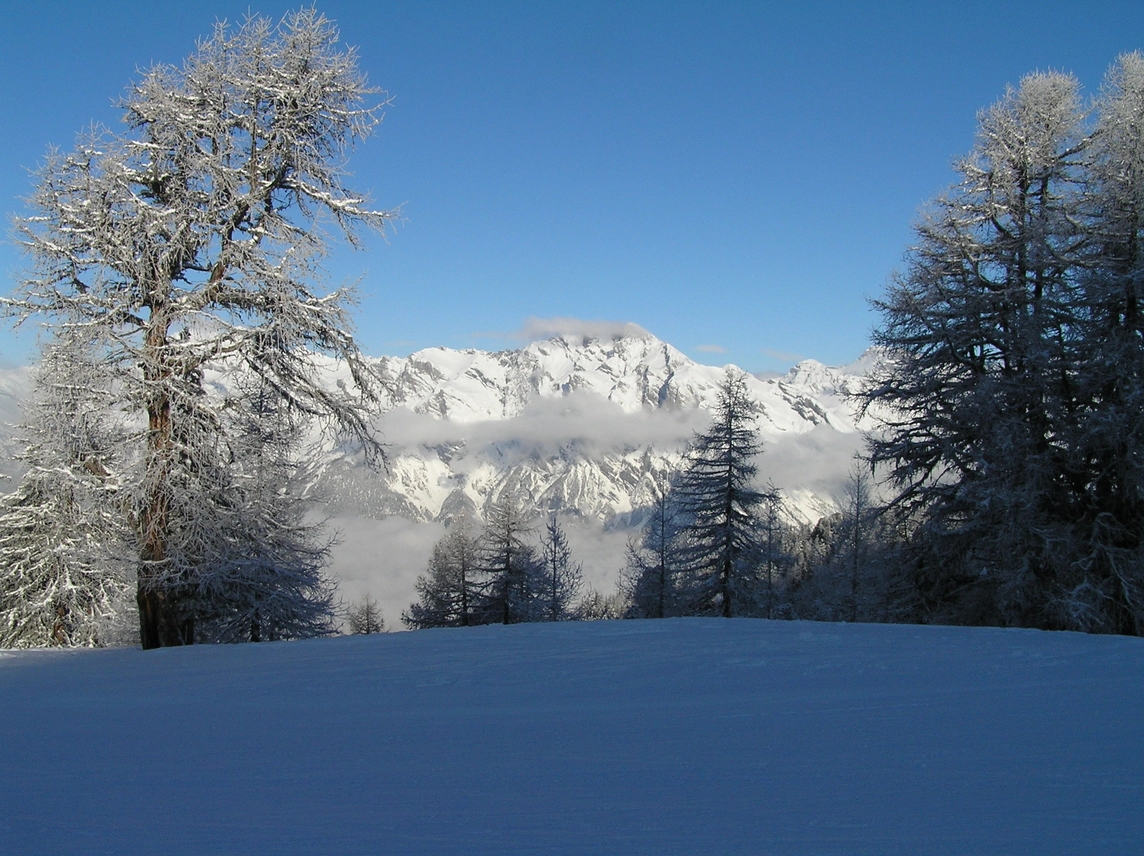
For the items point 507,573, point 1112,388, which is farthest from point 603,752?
point 507,573

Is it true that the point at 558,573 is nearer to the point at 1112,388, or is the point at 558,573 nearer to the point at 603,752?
the point at 1112,388

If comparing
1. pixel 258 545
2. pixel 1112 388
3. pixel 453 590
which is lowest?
pixel 453 590

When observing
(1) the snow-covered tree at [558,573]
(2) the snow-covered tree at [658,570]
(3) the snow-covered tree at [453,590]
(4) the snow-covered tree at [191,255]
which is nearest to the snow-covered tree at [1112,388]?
(4) the snow-covered tree at [191,255]

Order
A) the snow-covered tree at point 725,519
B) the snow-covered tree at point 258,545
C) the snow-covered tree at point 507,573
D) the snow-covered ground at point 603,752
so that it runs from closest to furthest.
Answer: the snow-covered ground at point 603,752, the snow-covered tree at point 258,545, the snow-covered tree at point 725,519, the snow-covered tree at point 507,573

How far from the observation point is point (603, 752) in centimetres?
368

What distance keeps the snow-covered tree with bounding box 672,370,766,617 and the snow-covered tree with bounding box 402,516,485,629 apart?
1113 cm

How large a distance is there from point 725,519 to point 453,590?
15.8 meters

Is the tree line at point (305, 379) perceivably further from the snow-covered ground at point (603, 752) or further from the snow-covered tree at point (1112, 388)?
the snow-covered ground at point (603, 752)

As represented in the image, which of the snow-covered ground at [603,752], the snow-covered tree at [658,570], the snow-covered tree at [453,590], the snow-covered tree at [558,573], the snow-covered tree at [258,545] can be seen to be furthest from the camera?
the snow-covered tree at [558,573]

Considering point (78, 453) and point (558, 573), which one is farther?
point (558, 573)

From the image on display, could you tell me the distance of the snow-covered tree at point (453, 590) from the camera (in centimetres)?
3544

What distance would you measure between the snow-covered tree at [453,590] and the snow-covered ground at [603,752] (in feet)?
94.6

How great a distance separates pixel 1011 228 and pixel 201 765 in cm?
1728

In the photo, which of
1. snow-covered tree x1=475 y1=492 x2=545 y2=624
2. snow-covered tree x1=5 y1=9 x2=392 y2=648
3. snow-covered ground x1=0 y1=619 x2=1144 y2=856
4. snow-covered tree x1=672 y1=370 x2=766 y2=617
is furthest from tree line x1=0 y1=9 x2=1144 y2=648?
snow-covered tree x1=475 y1=492 x2=545 y2=624
